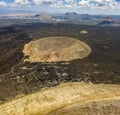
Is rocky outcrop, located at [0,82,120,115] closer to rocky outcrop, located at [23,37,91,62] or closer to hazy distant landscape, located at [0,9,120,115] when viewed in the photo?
hazy distant landscape, located at [0,9,120,115]

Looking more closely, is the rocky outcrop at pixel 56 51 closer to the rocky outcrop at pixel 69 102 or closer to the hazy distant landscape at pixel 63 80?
the hazy distant landscape at pixel 63 80

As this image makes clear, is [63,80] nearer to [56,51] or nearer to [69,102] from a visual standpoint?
[69,102]

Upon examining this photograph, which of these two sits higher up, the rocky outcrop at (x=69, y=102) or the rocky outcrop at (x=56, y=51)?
the rocky outcrop at (x=69, y=102)

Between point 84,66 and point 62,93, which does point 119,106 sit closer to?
point 62,93

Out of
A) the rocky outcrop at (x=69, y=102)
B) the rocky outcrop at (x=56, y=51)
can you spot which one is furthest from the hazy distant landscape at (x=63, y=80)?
the rocky outcrop at (x=56, y=51)

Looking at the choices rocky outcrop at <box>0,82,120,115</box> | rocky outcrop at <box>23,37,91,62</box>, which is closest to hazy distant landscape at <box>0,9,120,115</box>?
rocky outcrop at <box>0,82,120,115</box>

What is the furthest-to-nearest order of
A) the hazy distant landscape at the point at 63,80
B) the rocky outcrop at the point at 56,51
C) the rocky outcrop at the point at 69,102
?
the rocky outcrop at the point at 56,51 < the hazy distant landscape at the point at 63,80 < the rocky outcrop at the point at 69,102
